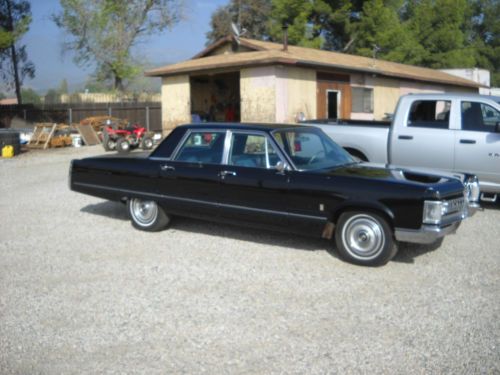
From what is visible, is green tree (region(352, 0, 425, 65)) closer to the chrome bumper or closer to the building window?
the building window

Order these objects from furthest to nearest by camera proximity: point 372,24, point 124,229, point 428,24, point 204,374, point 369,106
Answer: point 428,24 < point 372,24 < point 369,106 < point 124,229 < point 204,374

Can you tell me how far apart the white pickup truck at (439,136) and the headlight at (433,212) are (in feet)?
11.2

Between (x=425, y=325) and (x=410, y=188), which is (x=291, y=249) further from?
(x=425, y=325)

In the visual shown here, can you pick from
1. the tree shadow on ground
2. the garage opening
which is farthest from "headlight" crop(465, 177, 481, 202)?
the garage opening

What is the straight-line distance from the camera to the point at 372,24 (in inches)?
1487

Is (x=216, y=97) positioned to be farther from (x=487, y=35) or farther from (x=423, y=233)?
(x=487, y=35)

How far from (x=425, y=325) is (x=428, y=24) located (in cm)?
4587

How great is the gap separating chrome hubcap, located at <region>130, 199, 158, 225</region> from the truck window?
453 centimetres

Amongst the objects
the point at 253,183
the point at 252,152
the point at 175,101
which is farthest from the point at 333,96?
the point at 253,183

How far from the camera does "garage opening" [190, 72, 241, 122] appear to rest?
21.5 metres

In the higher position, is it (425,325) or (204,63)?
(204,63)

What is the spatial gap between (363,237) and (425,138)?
3.74 metres

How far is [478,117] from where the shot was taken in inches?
348

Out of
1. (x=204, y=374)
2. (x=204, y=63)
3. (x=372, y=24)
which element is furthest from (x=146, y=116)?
(x=204, y=374)
